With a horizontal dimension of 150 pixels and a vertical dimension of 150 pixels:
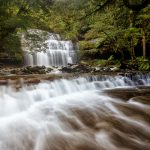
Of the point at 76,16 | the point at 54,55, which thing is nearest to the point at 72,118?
the point at 76,16

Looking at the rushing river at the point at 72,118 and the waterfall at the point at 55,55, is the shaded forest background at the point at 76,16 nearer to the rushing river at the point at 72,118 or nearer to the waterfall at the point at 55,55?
the waterfall at the point at 55,55

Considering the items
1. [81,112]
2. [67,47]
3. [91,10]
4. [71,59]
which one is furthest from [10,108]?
[67,47]

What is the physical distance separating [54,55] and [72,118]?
36.5 ft

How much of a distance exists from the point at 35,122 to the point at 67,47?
1293cm

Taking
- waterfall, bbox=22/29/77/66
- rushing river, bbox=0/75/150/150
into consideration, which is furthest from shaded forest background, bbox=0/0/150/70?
rushing river, bbox=0/75/150/150

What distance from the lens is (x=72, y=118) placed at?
5199 mm

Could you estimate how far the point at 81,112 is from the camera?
221 inches

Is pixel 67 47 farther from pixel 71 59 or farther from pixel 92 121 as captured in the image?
pixel 92 121

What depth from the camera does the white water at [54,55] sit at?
15312mm

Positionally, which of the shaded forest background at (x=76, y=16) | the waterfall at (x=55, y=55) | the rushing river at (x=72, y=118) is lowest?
the rushing river at (x=72, y=118)

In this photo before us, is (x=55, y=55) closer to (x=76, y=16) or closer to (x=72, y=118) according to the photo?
(x=76, y=16)

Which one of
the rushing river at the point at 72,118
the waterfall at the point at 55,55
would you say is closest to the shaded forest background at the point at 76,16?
the waterfall at the point at 55,55

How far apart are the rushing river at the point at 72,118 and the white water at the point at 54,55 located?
7327mm

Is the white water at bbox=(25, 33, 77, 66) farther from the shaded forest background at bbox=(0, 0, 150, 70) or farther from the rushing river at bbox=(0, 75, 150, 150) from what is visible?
the rushing river at bbox=(0, 75, 150, 150)
